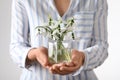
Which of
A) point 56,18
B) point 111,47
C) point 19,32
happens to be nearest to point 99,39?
point 56,18

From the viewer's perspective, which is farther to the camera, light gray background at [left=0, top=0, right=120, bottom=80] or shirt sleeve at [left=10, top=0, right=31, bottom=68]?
light gray background at [left=0, top=0, right=120, bottom=80]

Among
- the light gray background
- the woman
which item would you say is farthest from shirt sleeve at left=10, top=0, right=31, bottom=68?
the light gray background

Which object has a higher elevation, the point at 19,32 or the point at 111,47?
the point at 19,32

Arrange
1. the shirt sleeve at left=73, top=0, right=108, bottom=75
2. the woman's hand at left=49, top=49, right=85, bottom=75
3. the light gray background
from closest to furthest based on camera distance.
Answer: the woman's hand at left=49, top=49, right=85, bottom=75 → the shirt sleeve at left=73, top=0, right=108, bottom=75 → the light gray background

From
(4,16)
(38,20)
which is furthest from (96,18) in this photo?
(4,16)

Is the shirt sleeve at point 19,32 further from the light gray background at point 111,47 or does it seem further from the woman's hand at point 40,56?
the light gray background at point 111,47

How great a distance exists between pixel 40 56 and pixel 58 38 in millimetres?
78

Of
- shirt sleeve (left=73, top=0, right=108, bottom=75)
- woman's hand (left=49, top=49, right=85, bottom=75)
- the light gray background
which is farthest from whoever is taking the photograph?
the light gray background

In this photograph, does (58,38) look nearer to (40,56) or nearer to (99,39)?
(40,56)

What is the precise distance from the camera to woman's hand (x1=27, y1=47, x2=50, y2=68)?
0.80 meters

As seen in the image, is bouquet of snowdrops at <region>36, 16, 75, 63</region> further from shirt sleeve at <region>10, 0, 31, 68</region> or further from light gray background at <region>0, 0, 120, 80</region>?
light gray background at <region>0, 0, 120, 80</region>

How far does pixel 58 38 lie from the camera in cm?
81

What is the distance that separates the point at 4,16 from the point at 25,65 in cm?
95

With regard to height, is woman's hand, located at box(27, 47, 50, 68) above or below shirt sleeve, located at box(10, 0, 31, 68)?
below
